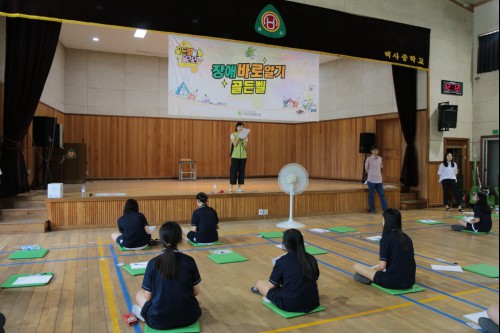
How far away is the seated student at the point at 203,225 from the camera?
5707 mm

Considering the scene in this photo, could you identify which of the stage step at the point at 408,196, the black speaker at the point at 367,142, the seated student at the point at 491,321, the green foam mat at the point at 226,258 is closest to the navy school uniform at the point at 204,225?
the green foam mat at the point at 226,258

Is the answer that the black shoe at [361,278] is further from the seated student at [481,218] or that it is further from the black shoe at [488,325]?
the seated student at [481,218]

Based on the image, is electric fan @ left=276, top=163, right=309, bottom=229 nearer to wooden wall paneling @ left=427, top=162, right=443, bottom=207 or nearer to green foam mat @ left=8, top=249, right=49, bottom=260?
green foam mat @ left=8, top=249, right=49, bottom=260

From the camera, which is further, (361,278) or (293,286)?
(361,278)

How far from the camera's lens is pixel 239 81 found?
821cm

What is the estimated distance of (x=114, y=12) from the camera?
23.1 ft

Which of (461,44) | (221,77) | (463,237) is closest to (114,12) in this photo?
(221,77)

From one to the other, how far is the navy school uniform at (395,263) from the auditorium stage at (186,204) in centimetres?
468

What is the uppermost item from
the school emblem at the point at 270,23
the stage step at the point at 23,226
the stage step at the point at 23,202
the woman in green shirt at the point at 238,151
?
the school emblem at the point at 270,23

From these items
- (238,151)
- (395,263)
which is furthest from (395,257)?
(238,151)

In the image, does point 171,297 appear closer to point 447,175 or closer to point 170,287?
point 170,287

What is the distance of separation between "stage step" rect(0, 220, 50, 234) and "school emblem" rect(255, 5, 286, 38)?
559 centimetres

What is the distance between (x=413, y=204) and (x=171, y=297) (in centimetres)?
897

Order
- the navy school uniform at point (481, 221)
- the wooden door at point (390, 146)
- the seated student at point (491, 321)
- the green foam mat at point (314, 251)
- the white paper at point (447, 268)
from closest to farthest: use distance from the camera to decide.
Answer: the seated student at point (491, 321) < the white paper at point (447, 268) < the green foam mat at point (314, 251) < the navy school uniform at point (481, 221) < the wooden door at point (390, 146)
